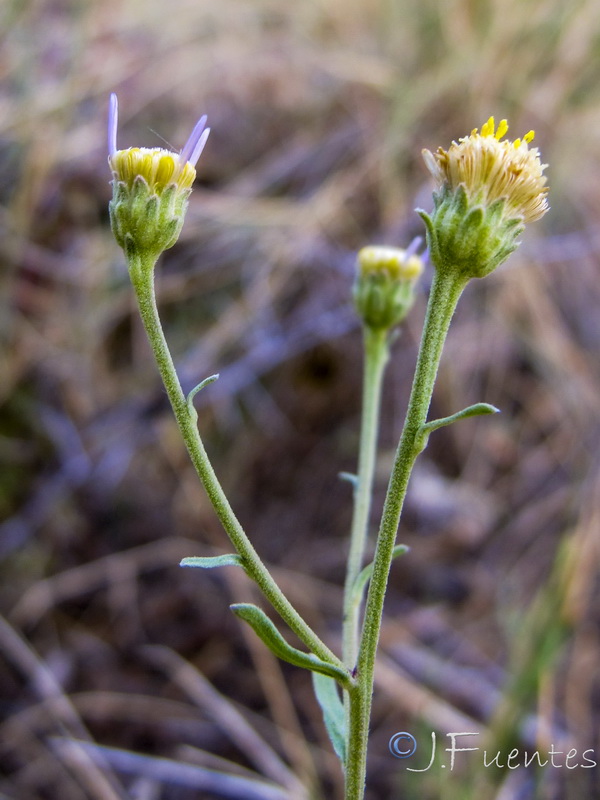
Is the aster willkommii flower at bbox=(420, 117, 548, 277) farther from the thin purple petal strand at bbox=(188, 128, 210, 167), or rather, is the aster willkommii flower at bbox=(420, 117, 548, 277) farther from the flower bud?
the flower bud

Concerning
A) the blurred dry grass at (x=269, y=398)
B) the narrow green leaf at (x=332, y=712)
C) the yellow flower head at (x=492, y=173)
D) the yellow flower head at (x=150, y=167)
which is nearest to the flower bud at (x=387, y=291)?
the yellow flower head at (x=492, y=173)

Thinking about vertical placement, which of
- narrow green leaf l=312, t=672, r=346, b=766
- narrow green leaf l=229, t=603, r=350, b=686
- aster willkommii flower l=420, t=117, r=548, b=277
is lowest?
narrow green leaf l=312, t=672, r=346, b=766

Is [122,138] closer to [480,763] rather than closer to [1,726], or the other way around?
[1,726]

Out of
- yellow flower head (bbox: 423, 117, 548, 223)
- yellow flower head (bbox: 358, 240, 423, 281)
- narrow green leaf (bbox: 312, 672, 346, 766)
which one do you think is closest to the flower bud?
yellow flower head (bbox: 358, 240, 423, 281)

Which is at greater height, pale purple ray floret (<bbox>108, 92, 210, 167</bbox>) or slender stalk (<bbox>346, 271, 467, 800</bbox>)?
pale purple ray floret (<bbox>108, 92, 210, 167</bbox>)

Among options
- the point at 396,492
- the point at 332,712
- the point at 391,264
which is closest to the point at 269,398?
the point at 391,264

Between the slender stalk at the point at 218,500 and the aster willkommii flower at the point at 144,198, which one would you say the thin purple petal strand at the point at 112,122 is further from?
the slender stalk at the point at 218,500
